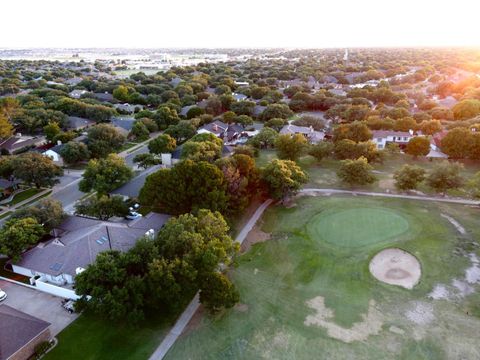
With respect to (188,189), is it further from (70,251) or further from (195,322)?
(195,322)

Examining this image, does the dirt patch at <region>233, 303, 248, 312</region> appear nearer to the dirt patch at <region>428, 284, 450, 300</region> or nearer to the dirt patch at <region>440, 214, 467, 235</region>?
the dirt patch at <region>428, 284, 450, 300</region>

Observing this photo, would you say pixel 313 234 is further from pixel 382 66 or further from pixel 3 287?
pixel 382 66

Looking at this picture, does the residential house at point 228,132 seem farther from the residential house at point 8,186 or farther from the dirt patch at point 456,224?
the dirt patch at point 456,224

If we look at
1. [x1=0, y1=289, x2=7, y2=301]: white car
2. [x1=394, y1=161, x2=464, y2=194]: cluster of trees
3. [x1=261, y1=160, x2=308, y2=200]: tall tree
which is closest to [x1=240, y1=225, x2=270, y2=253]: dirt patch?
[x1=261, y1=160, x2=308, y2=200]: tall tree

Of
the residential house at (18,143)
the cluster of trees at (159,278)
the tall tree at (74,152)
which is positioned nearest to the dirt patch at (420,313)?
the cluster of trees at (159,278)

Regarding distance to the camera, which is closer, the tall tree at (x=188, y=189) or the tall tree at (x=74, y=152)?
the tall tree at (x=188, y=189)

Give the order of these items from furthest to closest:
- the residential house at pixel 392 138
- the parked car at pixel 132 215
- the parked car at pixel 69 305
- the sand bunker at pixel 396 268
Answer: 1. the residential house at pixel 392 138
2. the parked car at pixel 132 215
3. the sand bunker at pixel 396 268
4. the parked car at pixel 69 305

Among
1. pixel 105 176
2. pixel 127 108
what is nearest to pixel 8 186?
pixel 105 176
